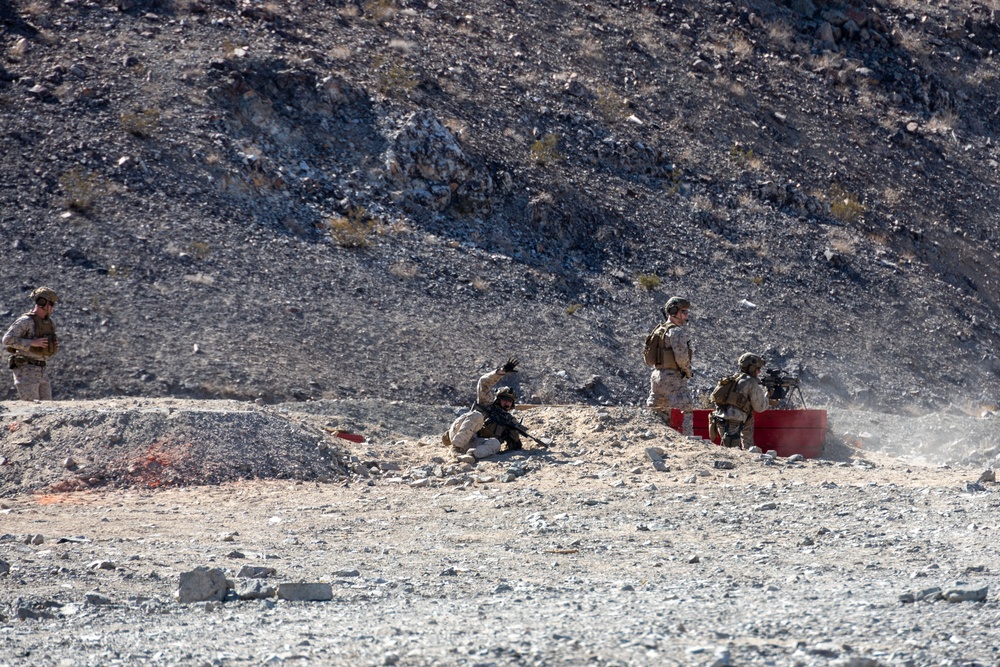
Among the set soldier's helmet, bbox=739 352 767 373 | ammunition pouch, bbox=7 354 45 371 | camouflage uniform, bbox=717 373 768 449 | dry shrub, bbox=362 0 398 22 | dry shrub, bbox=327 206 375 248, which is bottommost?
ammunition pouch, bbox=7 354 45 371

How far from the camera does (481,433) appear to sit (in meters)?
11.1

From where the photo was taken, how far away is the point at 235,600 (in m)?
5.84

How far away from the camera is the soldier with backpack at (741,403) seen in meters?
11.5

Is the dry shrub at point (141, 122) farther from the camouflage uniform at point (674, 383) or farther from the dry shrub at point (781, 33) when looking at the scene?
the dry shrub at point (781, 33)

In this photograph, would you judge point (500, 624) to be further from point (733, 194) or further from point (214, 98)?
point (733, 194)

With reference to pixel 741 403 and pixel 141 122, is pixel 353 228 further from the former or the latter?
pixel 741 403

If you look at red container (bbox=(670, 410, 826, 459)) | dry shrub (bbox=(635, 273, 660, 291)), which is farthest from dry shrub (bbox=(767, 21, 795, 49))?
red container (bbox=(670, 410, 826, 459))

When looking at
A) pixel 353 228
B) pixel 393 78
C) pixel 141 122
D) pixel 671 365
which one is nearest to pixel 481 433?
pixel 671 365

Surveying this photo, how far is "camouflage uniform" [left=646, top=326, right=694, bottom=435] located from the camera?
1191cm

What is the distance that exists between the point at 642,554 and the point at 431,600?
5.93 feet

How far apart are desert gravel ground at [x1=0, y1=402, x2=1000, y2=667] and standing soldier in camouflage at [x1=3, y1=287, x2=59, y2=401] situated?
2211 millimetres

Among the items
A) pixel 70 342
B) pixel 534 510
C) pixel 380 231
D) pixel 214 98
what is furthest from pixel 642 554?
pixel 214 98

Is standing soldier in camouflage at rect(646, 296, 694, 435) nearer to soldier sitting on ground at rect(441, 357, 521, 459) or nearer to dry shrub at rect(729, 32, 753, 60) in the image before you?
soldier sitting on ground at rect(441, 357, 521, 459)

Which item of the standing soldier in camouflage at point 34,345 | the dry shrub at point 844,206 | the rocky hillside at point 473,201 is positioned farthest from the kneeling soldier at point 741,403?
the dry shrub at point 844,206
